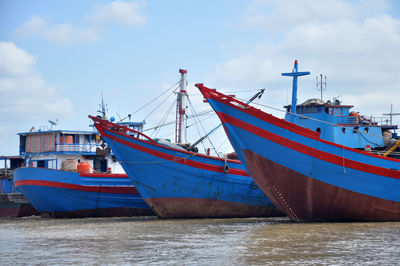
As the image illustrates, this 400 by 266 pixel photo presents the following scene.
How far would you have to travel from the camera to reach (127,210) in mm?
24484

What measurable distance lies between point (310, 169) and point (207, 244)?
18.6 ft

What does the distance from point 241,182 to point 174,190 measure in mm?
2676

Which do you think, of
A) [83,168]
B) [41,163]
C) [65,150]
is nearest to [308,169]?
[83,168]

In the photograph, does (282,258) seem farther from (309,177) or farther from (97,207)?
(97,207)

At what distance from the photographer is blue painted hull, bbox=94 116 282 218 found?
71.2ft

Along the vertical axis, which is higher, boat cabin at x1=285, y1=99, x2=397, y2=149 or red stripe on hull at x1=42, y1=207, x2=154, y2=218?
boat cabin at x1=285, y1=99, x2=397, y2=149

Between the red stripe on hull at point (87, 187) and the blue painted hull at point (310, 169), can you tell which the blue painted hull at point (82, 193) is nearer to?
the red stripe on hull at point (87, 187)

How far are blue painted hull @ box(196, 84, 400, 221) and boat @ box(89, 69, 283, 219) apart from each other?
3.52 meters

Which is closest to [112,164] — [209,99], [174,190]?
[174,190]

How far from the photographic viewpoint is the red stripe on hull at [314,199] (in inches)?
707

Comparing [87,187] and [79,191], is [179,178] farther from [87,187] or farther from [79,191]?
[79,191]

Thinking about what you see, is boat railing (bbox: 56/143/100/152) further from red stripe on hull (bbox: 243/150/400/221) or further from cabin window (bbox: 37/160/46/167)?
red stripe on hull (bbox: 243/150/400/221)

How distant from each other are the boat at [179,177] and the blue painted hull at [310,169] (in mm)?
3522

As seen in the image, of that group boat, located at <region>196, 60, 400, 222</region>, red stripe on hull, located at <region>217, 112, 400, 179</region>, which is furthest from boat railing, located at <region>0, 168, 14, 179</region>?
red stripe on hull, located at <region>217, 112, 400, 179</region>
